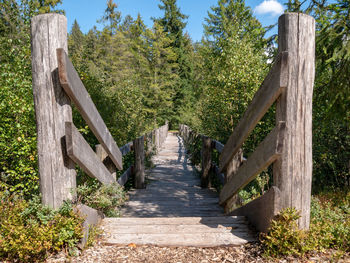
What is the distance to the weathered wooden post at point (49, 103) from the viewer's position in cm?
221

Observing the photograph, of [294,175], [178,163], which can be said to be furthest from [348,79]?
[178,163]

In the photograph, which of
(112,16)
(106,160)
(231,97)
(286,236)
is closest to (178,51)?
(112,16)

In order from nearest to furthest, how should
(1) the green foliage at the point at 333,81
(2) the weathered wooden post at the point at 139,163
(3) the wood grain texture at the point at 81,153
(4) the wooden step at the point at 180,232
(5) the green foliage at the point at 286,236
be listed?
(5) the green foliage at the point at 286,236, (3) the wood grain texture at the point at 81,153, (4) the wooden step at the point at 180,232, (1) the green foliage at the point at 333,81, (2) the weathered wooden post at the point at 139,163

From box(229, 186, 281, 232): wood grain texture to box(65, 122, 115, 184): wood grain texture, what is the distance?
1.74 metres

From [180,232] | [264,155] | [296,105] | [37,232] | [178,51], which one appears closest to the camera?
[37,232]

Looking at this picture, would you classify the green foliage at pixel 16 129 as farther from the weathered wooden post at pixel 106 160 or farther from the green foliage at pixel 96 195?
the green foliage at pixel 96 195

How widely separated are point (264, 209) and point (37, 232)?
6.43 ft

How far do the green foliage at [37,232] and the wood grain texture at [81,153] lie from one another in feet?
1.40

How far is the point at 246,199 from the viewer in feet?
12.9

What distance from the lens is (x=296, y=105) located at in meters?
2.17

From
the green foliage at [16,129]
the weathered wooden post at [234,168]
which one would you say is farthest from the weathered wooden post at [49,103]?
the green foliage at [16,129]

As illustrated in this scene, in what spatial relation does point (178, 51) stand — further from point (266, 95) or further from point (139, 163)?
point (266, 95)

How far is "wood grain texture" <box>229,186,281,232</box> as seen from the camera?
2225 mm

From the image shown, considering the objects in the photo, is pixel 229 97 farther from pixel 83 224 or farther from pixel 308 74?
pixel 83 224
